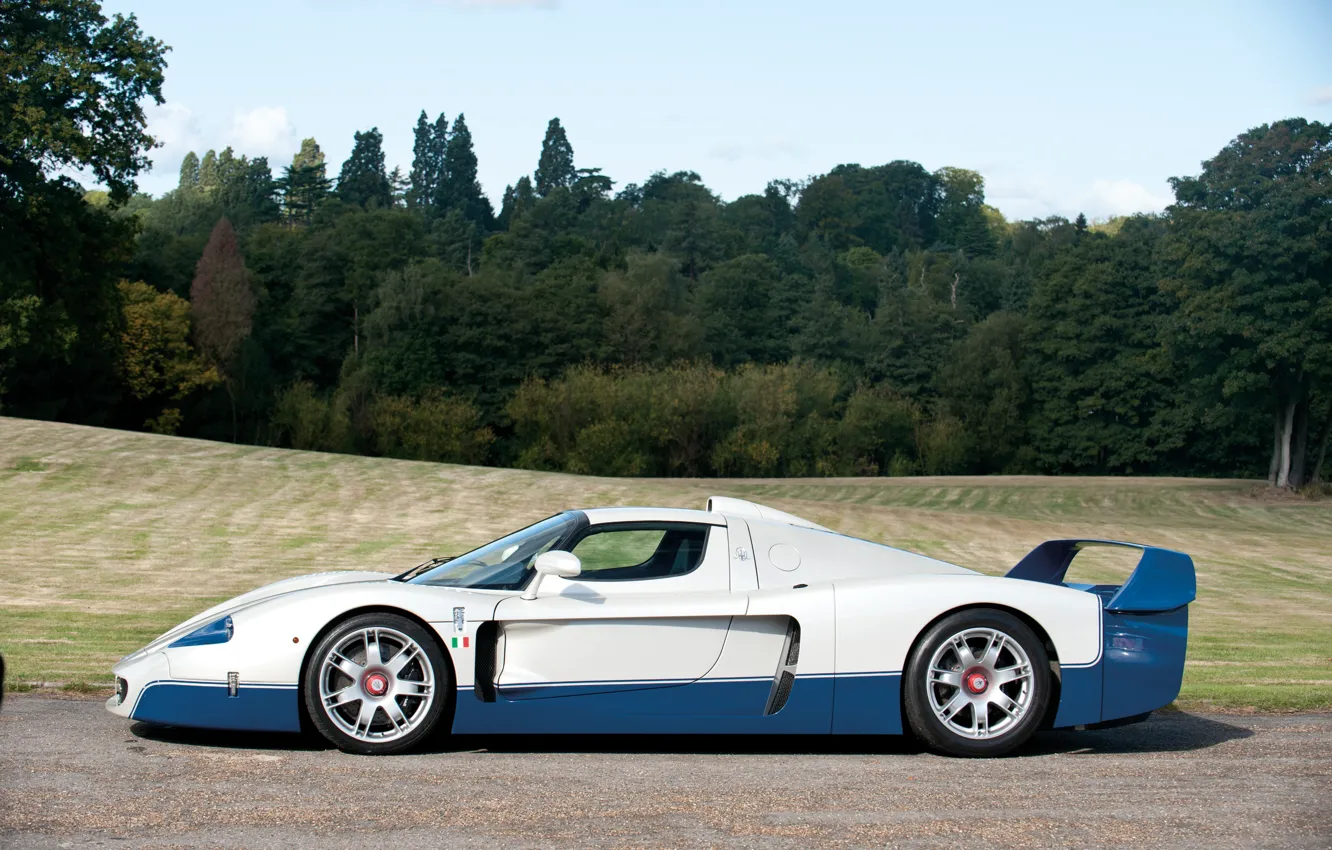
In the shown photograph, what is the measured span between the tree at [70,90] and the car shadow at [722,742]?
36.4m

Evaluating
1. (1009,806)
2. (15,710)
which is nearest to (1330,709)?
(1009,806)

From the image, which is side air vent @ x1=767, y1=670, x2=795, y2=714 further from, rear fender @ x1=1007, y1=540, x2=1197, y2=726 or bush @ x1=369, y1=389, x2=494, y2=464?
bush @ x1=369, y1=389, x2=494, y2=464

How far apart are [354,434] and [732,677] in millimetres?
77882

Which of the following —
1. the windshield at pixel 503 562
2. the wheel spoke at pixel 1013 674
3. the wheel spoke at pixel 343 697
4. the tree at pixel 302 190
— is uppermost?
the tree at pixel 302 190

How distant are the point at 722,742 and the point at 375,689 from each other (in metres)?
1.94

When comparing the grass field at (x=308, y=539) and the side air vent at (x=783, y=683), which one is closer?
the side air vent at (x=783, y=683)

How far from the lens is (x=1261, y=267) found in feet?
184

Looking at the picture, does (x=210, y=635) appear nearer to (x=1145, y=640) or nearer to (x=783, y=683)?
(x=783, y=683)

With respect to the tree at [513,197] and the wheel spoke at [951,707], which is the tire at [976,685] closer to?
the wheel spoke at [951,707]

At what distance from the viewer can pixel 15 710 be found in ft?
24.8

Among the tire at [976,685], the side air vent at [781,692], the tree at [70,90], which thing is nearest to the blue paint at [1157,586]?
the tire at [976,685]

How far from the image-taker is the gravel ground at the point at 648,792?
5.10 metres

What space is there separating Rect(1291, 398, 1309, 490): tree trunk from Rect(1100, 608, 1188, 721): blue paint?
2306 inches

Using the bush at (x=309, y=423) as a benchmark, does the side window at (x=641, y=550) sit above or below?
above
